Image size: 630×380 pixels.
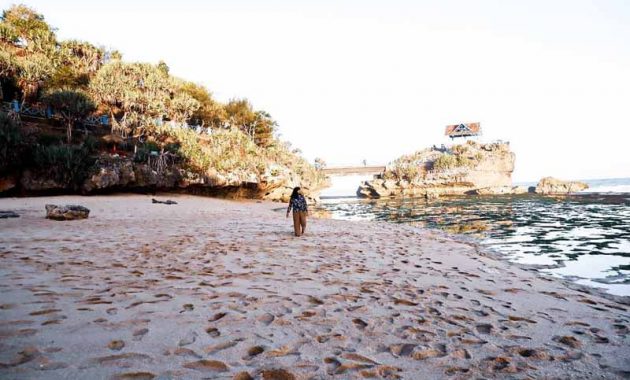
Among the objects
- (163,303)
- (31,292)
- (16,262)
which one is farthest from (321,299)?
(16,262)

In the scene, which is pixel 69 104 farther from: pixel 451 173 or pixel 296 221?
pixel 451 173

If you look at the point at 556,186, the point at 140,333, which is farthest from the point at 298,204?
the point at 556,186

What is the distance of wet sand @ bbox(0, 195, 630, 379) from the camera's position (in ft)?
9.13

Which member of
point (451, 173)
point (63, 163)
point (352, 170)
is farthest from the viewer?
point (352, 170)

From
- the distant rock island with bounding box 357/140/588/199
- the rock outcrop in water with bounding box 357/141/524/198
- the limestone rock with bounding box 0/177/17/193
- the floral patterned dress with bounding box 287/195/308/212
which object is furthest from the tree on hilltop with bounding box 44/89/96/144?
the rock outcrop in water with bounding box 357/141/524/198

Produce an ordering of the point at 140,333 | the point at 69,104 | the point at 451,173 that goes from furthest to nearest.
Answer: the point at 451,173 < the point at 69,104 < the point at 140,333

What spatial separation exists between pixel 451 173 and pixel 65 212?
3358 inches

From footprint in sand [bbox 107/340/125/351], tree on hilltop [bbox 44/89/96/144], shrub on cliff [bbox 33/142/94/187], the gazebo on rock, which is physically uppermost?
the gazebo on rock

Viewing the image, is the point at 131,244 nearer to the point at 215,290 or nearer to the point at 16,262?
the point at 16,262

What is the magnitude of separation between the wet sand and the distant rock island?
76.7 metres

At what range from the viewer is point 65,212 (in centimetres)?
1309

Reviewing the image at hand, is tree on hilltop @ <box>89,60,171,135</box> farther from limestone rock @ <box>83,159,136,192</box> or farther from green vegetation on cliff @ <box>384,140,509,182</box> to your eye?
green vegetation on cliff @ <box>384,140,509,182</box>

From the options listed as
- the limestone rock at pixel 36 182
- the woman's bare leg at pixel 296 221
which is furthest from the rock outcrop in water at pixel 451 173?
the woman's bare leg at pixel 296 221

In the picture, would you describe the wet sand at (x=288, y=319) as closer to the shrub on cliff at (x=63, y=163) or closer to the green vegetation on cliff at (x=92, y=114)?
the shrub on cliff at (x=63, y=163)
